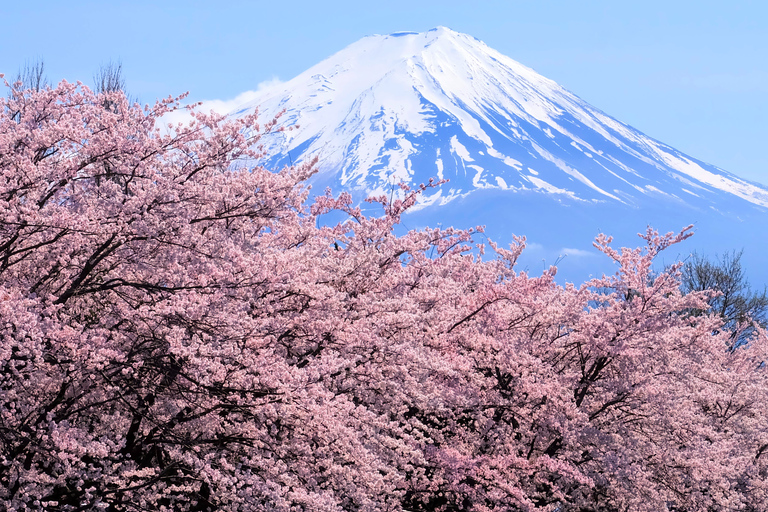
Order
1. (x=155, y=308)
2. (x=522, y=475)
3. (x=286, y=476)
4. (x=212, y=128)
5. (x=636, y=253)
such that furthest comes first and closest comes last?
(x=636, y=253)
(x=522, y=475)
(x=212, y=128)
(x=286, y=476)
(x=155, y=308)

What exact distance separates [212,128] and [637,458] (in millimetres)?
9240

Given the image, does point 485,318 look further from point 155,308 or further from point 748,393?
point 748,393

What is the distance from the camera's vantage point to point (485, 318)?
46.4 ft

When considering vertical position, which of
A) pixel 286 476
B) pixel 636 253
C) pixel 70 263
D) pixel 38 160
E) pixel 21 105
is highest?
pixel 636 253

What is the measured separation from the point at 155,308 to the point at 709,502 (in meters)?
12.7

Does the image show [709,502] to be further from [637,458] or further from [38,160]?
[38,160]

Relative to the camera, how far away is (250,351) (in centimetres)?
883

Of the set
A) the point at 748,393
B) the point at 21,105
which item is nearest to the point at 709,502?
the point at 748,393

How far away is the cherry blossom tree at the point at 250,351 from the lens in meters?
8.02

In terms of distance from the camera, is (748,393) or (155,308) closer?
(155,308)

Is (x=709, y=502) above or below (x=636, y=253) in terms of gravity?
below

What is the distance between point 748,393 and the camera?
64.0 feet

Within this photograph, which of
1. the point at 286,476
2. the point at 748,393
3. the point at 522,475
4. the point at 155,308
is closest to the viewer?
the point at 155,308

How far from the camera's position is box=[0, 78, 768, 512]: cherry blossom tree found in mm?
8016
